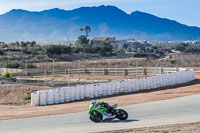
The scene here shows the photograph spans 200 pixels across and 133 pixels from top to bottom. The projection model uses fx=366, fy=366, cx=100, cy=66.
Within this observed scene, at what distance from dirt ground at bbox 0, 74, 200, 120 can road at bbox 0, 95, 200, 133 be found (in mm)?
2270

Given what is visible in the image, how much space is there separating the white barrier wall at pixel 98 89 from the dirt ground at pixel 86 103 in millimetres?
776

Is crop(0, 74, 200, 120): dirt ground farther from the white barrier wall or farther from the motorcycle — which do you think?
the motorcycle

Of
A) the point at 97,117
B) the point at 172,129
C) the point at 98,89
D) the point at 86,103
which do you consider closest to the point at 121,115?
the point at 97,117

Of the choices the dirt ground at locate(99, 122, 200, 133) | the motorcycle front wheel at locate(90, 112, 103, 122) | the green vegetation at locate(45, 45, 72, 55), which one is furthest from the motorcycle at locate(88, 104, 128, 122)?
the green vegetation at locate(45, 45, 72, 55)

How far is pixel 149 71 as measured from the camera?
47781 mm

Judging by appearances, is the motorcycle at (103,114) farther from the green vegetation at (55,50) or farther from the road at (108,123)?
the green vegetation at (55,50)

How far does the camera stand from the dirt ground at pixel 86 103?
→ 856 inches

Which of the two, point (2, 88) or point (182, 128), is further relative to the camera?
point (2, 88)

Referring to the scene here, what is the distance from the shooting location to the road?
51.9 ft

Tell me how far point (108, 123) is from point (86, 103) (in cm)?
888

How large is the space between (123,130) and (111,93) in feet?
47.4

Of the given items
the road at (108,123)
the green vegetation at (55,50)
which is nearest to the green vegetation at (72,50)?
the green vegetation at (55,50)

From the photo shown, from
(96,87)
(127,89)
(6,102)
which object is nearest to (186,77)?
(127,89)

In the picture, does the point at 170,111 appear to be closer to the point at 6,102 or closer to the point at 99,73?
the point at 6,102
